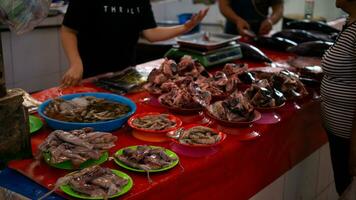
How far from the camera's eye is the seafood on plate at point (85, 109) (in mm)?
1732

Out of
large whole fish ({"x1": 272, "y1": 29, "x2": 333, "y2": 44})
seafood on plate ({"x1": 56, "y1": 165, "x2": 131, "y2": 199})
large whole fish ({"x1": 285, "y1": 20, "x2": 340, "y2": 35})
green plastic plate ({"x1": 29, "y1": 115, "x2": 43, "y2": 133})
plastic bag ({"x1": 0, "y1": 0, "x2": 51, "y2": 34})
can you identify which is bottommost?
Result: seafood on plate ({"x1": 56, "y1": 165, "x2": 131, "y2": 199})

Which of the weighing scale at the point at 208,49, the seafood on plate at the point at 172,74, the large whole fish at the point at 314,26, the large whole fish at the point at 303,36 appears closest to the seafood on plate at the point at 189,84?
the seafood on plate at the point at 172,74

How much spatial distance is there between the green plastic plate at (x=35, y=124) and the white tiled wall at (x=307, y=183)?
98cm

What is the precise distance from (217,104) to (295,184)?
79 centimetres

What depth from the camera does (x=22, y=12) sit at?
1371 mm

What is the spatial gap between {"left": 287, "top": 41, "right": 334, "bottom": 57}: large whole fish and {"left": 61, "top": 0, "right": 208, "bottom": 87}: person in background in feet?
2.26

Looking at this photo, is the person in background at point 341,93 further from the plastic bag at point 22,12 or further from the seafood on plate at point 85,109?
the plastic bag at point 22,12

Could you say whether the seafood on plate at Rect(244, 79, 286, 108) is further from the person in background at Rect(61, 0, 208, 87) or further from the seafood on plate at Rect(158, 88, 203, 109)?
the person in background at Rect(61, 0, 208, 87)

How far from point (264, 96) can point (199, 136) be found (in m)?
0.48

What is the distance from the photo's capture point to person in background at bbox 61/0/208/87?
252 centimetres

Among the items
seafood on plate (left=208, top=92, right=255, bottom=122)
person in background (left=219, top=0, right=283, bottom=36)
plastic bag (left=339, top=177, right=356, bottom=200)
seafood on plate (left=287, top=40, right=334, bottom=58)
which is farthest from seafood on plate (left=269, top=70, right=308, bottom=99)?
person in background (left=219, top=0, right=283, bottom=36)

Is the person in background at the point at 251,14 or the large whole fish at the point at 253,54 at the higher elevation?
the person in background at the point at 251,14

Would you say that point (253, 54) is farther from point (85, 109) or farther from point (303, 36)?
point (85, 109)

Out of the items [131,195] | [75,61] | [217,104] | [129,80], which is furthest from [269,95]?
[75,61]
